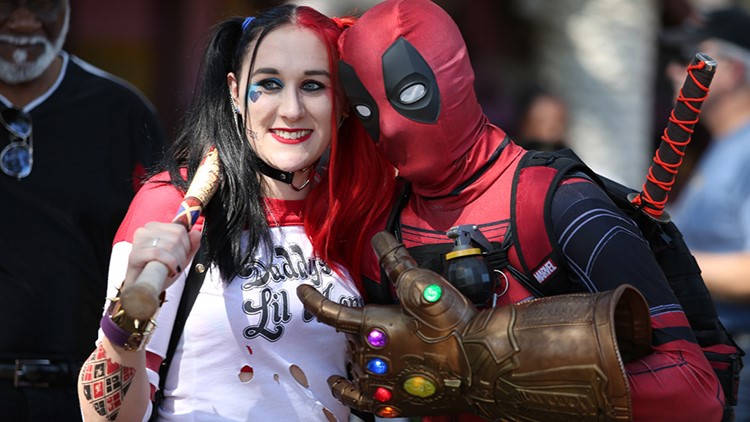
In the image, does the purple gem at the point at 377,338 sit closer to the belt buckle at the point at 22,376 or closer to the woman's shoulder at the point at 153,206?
the woman's shoulder at the point at 153,206

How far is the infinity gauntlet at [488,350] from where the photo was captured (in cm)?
233

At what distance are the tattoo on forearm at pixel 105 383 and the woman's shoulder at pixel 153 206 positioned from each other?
0.32 meters

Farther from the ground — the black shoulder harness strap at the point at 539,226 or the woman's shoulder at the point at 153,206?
the black shoulder harness strap at the point at 539,226

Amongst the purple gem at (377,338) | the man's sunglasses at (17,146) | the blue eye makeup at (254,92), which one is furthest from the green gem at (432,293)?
the man's sunglasses at (17,146)

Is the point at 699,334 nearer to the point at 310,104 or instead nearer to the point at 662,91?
the point at 310,104

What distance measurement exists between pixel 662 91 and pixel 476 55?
1.84m

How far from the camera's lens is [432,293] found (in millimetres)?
2406

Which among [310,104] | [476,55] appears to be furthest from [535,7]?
[310,104]

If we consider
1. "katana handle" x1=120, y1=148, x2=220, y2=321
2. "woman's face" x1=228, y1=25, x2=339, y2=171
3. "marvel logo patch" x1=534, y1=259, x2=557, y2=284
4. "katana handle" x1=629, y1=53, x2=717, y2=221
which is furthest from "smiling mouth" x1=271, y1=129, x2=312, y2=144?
"katana handle" x1=629, y1=53, x2=717, y2=221

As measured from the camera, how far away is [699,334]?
2.73 meters

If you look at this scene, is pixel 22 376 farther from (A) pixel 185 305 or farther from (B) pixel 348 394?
(B) pixel 348 394

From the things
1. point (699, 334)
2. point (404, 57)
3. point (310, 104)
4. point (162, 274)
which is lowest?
point (699, 334)

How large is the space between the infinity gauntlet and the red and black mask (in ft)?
0.87

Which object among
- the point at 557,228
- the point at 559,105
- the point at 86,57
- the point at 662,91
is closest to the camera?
the point at 557,228
